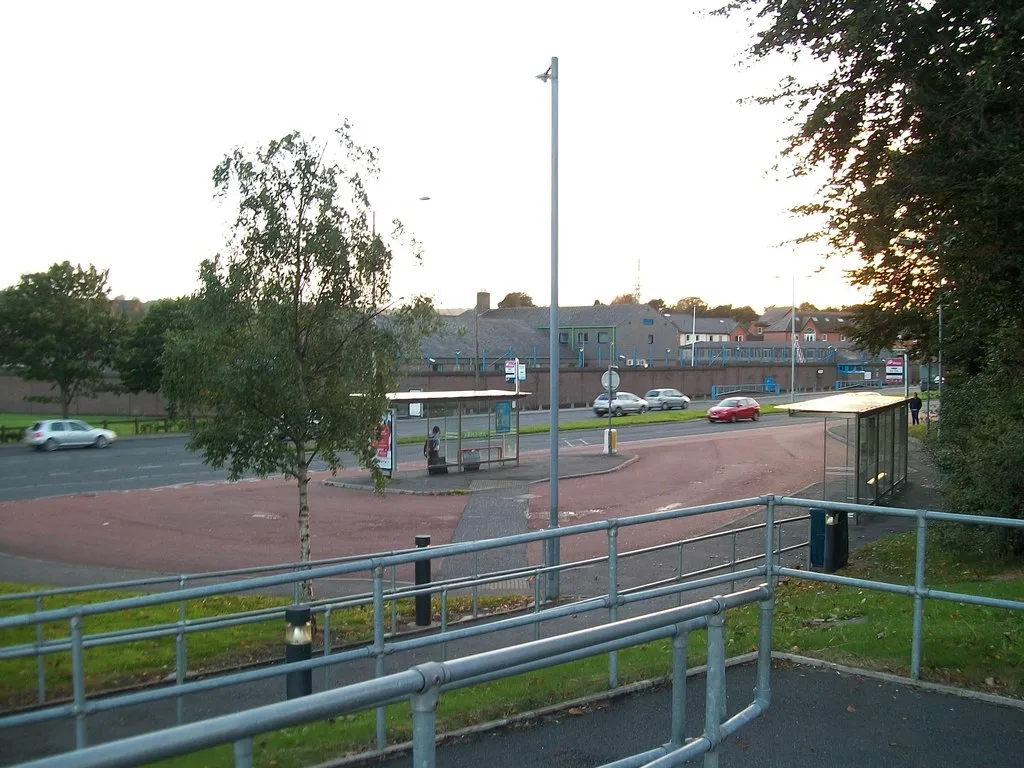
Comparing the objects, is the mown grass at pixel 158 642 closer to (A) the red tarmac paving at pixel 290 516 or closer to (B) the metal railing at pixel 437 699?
(A) the red tarmac paving at pixel 290 516

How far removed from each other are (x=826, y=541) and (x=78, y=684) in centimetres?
1152

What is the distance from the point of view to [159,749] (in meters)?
1.93

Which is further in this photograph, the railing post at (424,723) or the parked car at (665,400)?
the parked car at (665,400)

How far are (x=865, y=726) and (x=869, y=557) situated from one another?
1061 centimetres

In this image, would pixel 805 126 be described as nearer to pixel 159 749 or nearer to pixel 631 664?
pixel 631 664

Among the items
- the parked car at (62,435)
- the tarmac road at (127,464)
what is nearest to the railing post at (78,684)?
the tarmac road at (127,464)

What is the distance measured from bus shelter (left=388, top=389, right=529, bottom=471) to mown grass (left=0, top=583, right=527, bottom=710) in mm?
16321

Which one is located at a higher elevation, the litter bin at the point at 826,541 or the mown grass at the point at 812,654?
the mown grass at the point at 812,654

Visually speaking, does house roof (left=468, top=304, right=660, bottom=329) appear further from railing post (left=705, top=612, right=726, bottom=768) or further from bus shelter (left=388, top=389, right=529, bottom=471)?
railing post (left=705, top=612, right=726, bottom=768)

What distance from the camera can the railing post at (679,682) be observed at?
136 inches

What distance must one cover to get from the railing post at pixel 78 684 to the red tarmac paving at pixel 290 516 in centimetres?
1183

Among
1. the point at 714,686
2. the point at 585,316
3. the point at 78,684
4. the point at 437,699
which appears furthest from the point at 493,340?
the point at 437,699

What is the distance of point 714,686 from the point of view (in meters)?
3.60

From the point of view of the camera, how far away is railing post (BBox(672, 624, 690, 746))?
11.3 feet
